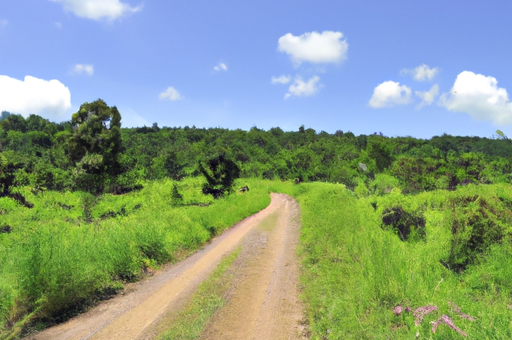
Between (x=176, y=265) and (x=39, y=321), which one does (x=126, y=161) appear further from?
(x=39, y=321)

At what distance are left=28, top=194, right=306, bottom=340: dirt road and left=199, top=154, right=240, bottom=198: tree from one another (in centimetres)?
1307

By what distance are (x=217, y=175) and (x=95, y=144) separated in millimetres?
22155

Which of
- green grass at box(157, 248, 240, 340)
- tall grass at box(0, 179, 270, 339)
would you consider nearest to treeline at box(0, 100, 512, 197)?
tall grass at box(0, 179, 270, 339)

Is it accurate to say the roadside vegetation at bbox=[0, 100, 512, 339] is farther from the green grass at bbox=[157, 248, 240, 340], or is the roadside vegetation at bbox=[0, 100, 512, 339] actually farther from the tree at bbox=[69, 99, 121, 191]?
the tree at bbox=[69, 99, 121, 191]

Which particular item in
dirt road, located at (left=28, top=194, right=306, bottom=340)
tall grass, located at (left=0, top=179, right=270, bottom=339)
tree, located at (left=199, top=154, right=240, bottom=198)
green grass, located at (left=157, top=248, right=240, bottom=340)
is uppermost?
tree, located at (left=199, top=154, right=240, bottom=198)

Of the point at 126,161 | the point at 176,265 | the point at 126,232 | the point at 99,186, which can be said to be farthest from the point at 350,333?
the point at 126,161

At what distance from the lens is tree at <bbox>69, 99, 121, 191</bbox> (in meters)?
35.5

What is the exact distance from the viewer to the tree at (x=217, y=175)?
2473 centimetres

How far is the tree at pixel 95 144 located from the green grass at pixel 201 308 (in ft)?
104

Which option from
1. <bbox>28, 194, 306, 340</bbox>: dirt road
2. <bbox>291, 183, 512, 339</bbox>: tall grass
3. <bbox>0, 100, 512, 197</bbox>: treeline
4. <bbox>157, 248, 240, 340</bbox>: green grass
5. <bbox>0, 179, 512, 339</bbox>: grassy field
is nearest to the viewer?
<bbox>291, 183, 512, 339</bbox>: tall grass

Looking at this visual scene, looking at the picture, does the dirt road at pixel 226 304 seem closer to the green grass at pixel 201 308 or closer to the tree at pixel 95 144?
the green grass at pixel 201 308

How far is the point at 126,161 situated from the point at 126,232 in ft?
110

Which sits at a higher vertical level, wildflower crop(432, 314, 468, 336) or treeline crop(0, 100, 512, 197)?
treeline crop(0, 100, 512, 197)

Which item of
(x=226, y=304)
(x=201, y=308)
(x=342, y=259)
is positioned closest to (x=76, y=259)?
(x=201, y=308)
